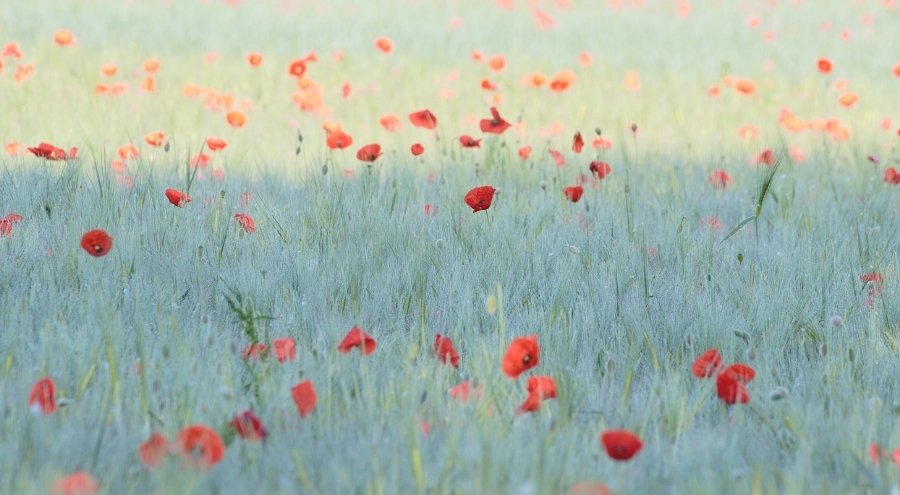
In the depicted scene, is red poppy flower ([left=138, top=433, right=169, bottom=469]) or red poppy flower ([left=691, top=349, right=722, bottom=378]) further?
red poppy flower ([left=691, top=349, right=722, bottom=378])

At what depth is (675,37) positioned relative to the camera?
26.0 ft

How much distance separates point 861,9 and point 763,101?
5506 mm

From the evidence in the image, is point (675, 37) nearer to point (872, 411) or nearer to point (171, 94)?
point (171, 94)

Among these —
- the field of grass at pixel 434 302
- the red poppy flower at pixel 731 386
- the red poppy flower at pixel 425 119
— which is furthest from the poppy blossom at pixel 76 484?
the red poppy flower at pixel 425 119

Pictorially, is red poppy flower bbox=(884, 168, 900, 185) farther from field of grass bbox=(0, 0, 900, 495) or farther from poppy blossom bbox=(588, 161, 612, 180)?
poppy blossom bbox=(588, 161, 612, 180)

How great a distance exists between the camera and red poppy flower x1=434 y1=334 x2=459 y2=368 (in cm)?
183

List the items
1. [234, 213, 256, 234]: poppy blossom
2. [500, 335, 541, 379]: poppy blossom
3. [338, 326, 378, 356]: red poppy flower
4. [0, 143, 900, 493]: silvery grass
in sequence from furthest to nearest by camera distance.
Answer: [234, 213, 256, 234]: poppy blossom → [338, 326, 378, 356]: red poppy flower → [500, 335, 541, 379]: poppy blossom → [0, 143, 900, 493]: silvery grass

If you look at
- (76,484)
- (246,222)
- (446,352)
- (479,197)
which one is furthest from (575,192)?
(76,484)

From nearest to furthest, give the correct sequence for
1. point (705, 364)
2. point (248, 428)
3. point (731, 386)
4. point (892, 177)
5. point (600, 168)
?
point (248, 428) < point (731, 386) < point (705, 364) < point (600, 168) < point (892, 177)

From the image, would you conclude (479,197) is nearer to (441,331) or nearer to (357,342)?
(441,331)

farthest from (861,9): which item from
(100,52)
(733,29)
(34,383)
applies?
(34,383)

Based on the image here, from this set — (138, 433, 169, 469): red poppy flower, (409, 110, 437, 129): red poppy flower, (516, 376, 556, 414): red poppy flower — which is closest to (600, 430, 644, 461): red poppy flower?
(516, 376, 556, 414): red poppy flower

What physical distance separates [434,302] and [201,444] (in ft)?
3.03

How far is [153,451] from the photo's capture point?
141 centimetres
